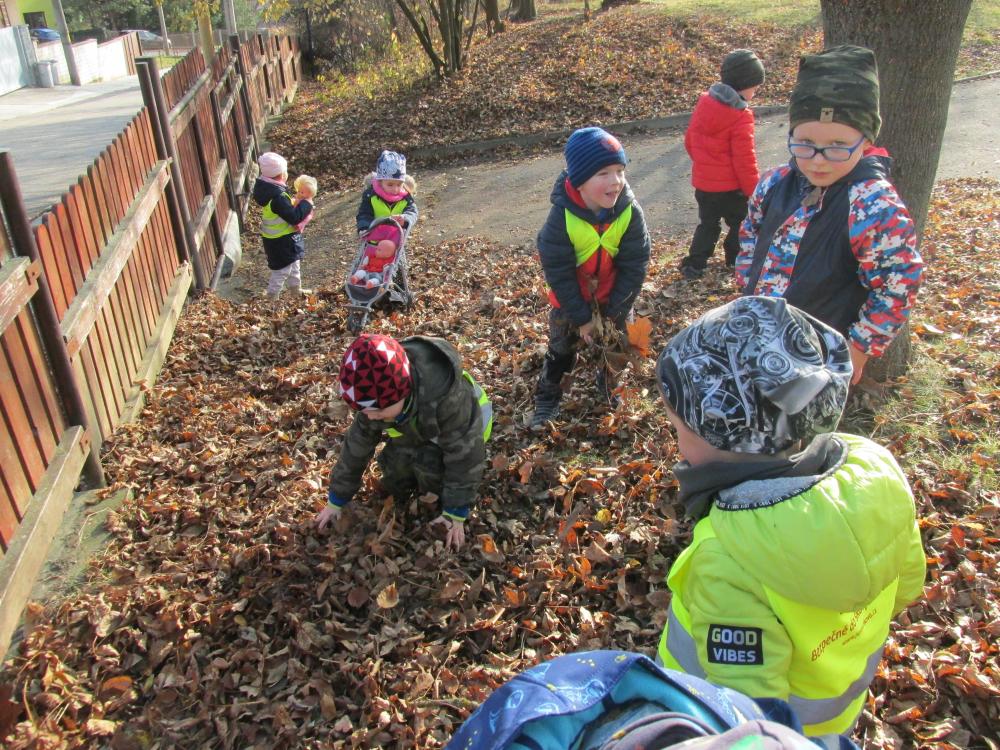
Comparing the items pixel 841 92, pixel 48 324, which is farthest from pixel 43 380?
pixel 841 92

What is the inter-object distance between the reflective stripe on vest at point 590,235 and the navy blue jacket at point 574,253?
0.07ft

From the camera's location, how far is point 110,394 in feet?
16.5

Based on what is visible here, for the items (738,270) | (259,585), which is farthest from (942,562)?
(259,585)

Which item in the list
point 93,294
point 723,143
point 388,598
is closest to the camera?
point 388,598

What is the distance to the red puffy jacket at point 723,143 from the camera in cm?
643

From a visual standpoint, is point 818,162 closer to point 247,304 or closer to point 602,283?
point 602,283

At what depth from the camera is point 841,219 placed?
9.90 feet

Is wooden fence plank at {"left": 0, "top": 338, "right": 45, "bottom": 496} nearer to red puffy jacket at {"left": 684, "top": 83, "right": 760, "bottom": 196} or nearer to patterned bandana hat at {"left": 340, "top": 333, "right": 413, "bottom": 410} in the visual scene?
patterned bandana hat at {"left": 340, "top": 333, "right": 413, "bottom": 410}

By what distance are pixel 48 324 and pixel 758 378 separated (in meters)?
4.00

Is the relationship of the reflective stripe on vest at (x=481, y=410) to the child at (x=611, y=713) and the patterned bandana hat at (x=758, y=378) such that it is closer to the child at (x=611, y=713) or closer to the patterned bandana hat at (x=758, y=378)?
the patterned bandana hat at (x=758, y=378)

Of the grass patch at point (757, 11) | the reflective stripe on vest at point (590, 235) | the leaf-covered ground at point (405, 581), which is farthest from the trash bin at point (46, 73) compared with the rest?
the reflective stripe on vest at point (590, 235)

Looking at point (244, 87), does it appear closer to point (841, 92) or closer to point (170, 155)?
point (170, 155)

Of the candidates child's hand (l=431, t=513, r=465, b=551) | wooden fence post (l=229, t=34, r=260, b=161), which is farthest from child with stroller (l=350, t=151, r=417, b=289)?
wooden fence post (l=229, t=34, r=260, b=161)

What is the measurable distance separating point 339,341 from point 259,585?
3385 mm
